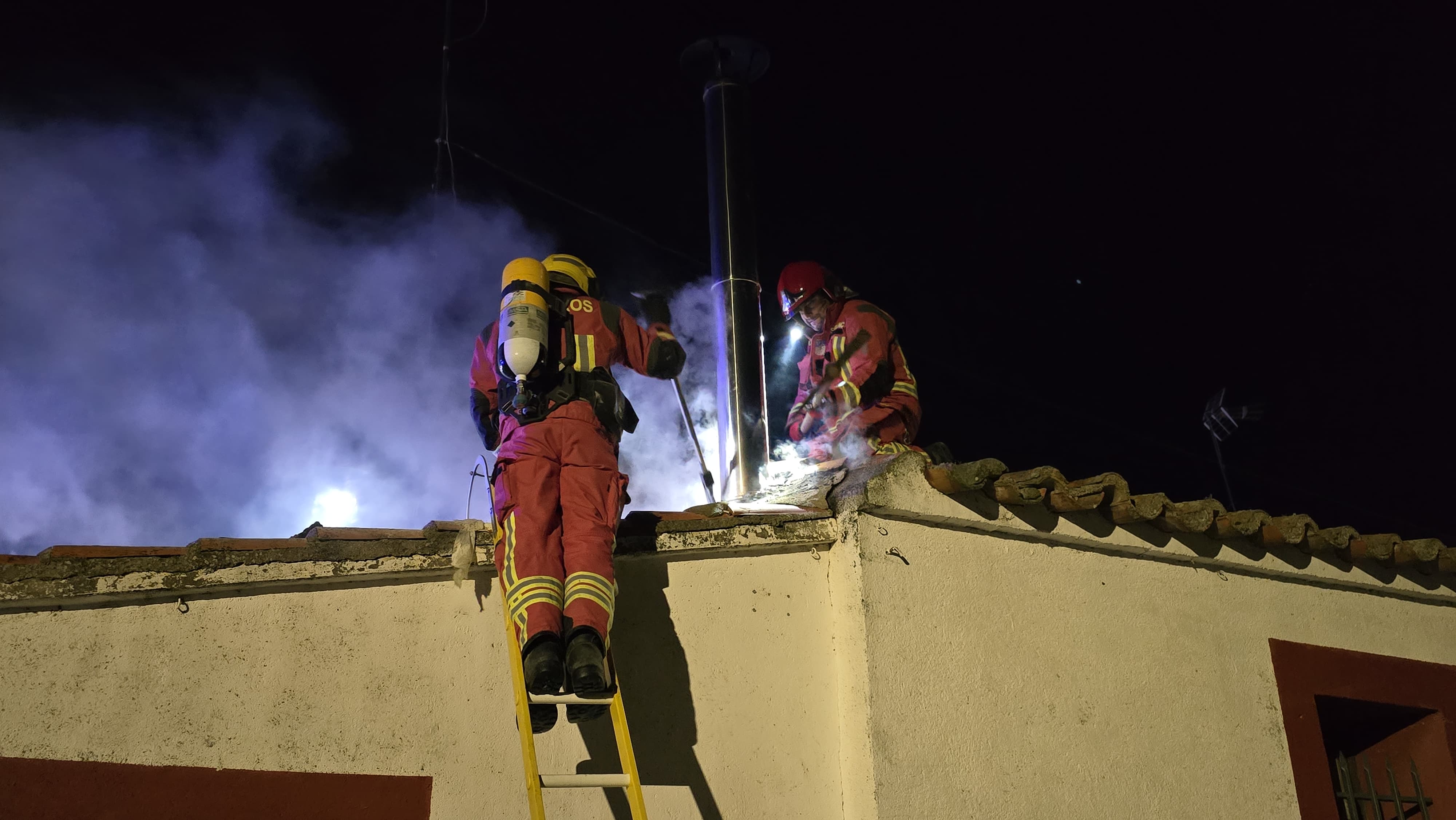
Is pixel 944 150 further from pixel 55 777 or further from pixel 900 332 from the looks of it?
Answer: pixel 55 777

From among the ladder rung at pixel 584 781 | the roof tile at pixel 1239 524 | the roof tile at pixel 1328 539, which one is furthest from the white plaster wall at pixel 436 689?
the roof tile at pixel 1328 539

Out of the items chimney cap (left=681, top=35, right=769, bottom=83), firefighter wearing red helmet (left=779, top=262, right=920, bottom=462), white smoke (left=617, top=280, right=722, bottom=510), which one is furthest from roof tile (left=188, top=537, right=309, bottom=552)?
chimney cap (left=681, top=35, right=769, bottom=83)

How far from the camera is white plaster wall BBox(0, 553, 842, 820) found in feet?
12.7

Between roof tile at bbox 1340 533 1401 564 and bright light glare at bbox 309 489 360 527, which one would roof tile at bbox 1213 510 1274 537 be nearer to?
roof tile at bbox 1340 533 1401 564

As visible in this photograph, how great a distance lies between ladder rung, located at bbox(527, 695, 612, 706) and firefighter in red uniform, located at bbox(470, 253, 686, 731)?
0.03 meters

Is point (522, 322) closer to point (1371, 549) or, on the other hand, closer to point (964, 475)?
point (964, 475)

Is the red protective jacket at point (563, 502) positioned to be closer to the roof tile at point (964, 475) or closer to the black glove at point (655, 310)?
the black glove at point (655, 310)

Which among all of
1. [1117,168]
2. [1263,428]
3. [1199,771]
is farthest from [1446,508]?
[1199,771]

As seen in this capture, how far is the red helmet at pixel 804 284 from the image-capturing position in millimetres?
6996

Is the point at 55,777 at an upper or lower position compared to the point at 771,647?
lower

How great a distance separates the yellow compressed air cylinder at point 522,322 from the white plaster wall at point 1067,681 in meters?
1.56

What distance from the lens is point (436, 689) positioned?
4.23 m

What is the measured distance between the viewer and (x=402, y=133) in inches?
445

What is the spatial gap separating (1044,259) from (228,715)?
1116 centimetres
